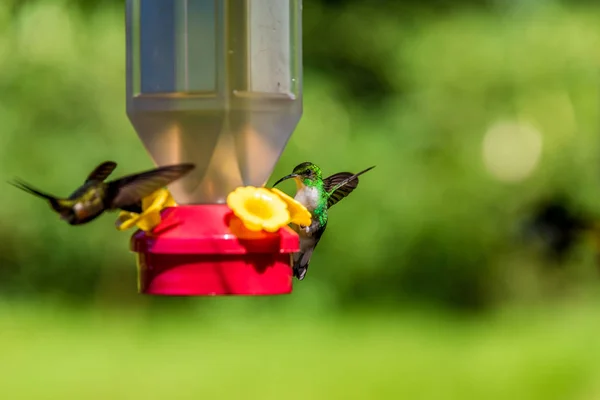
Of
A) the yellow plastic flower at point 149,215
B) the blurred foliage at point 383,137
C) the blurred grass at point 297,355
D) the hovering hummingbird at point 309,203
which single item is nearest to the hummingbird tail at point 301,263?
the hovering hummingbird at point 309,203

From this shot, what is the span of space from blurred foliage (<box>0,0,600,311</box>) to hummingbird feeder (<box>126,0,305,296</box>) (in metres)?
7.02

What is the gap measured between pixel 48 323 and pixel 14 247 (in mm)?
1482

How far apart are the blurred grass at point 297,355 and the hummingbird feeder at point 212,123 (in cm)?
854

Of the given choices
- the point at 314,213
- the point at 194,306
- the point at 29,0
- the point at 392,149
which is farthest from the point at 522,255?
the point at 314,213

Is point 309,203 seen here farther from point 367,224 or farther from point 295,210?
point 367,224

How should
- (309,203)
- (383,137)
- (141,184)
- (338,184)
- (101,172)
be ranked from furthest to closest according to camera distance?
(383,137)
(338,184)
(309,203)
(101,172)
(141,184)

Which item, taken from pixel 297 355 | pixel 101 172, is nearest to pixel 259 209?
pixel 101 172

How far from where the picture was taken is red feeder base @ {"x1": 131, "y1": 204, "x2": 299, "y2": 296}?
8.68 feet

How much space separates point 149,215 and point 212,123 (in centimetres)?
31

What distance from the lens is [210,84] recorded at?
279 centimetres

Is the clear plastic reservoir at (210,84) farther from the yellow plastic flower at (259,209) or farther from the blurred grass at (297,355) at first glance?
the blurred grass at (297,355)

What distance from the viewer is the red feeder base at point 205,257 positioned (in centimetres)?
264

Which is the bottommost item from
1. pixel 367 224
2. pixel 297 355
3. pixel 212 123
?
pixel 297 355

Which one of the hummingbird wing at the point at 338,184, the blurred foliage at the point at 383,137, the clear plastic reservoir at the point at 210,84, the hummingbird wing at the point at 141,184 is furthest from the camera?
the blurred foliage at the point at 383,137
